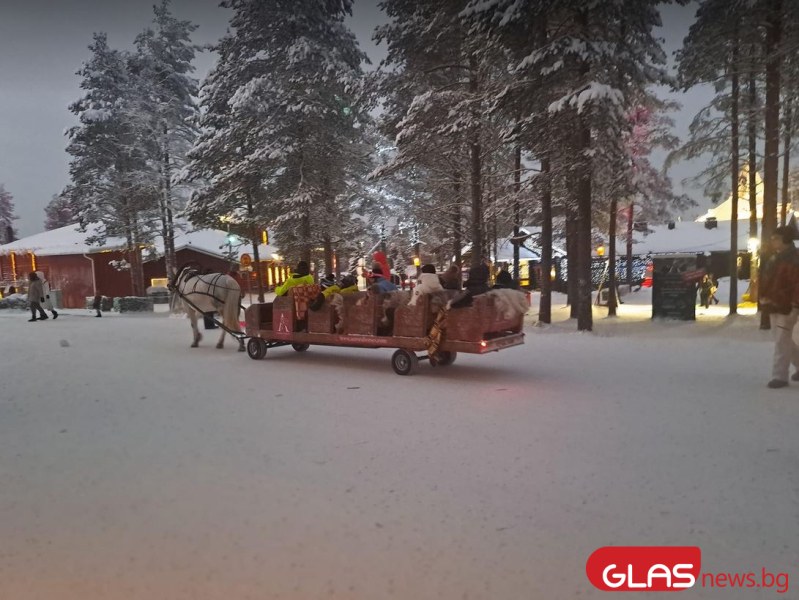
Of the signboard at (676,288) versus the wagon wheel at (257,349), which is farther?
the signboard at (676,288)

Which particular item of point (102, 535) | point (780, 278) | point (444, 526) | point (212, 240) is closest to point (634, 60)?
point (780, 278)

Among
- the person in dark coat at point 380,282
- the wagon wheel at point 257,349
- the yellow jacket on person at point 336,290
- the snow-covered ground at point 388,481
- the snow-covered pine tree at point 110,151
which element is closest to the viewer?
the snow-covered ground at point 388,481

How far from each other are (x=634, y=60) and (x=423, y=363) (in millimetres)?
10519

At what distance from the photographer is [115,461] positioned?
17.3 ft

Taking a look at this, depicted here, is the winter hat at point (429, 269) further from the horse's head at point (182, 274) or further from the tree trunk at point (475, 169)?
the tree trunk at point (475, 169)

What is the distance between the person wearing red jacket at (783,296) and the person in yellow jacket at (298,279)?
7.70 metres

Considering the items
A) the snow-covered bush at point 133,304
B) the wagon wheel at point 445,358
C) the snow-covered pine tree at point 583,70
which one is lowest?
the wagon wheel at point 445,358

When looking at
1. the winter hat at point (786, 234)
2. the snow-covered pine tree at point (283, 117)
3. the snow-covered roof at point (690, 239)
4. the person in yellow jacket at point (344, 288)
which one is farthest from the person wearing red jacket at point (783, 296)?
the snow-covered roof at point (690, 239)

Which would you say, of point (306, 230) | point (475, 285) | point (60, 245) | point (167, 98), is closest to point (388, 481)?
point (475, 285)

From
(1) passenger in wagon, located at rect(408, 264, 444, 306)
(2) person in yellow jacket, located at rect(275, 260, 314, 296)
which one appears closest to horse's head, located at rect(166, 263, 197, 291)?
(2) person in yellow jacket, located at rect(275, 260, 314, 296)

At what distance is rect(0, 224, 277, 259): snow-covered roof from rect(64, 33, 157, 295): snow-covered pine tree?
2.56 metres

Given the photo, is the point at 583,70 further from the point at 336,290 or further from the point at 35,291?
the point at 35,291

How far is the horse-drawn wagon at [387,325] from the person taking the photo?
345 inches

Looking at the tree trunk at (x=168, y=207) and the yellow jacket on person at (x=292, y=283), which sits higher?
the tree trunk at (x=168, y=207)
